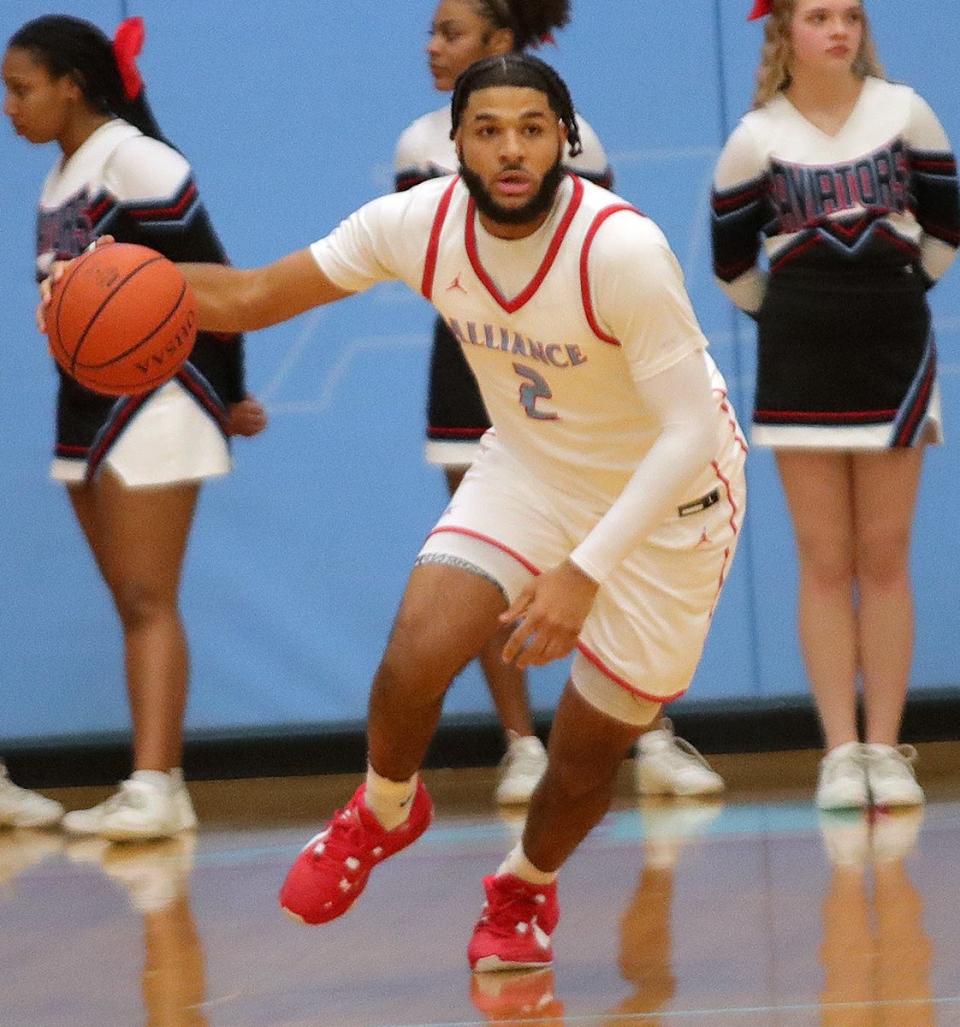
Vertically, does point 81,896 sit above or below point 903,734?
above

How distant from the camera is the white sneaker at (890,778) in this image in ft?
17.4

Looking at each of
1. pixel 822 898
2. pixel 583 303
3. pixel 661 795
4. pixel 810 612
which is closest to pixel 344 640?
pixel 661 795

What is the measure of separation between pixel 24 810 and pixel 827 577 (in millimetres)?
2174

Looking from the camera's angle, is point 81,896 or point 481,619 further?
point 81,896

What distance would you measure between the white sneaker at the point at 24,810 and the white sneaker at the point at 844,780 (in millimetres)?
1997

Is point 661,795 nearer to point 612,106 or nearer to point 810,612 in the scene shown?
point 810,612

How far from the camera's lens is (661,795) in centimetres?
587

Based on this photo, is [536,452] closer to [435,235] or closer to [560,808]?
[435,235]

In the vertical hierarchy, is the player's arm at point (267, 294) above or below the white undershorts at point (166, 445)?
above

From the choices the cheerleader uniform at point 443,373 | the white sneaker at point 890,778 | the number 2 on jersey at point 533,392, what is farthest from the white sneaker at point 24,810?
the number 2 on jersey at point 533,392

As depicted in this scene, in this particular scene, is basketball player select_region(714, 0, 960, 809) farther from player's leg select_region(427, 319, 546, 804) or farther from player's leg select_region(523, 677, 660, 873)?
player's leg select_region(523, 677, 660, 873)

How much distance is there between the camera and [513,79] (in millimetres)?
3625

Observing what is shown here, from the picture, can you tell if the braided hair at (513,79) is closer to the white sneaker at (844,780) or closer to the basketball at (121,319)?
the basketball at (121,319)

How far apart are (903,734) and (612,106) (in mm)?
2010
